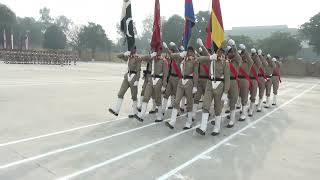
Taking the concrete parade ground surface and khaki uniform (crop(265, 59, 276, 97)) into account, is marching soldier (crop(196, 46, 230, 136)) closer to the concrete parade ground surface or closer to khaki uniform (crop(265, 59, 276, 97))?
the concrete parade ground surface

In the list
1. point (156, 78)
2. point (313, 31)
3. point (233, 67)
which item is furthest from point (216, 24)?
point (313, 31)

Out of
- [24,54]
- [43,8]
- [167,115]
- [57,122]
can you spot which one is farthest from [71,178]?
[43,8]

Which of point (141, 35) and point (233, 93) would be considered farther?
point (141, 35)

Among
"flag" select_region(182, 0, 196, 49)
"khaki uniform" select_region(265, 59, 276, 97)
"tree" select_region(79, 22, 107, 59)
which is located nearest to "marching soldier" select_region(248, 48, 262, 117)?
"khaki uniform" select_region(265, 59, 276, 97)

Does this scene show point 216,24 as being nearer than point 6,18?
Yes

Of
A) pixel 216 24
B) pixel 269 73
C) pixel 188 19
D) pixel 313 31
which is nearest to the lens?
pixel 216 24

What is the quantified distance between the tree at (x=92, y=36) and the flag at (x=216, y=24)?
268ft

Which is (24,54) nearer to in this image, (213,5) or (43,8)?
(213,5)

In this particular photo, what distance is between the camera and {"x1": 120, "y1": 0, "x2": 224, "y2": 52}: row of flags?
946 cm

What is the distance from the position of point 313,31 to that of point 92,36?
4565 centimetres

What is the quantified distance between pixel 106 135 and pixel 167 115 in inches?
140

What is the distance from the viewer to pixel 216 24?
9.54 m

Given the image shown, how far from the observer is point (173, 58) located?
34.0 feet

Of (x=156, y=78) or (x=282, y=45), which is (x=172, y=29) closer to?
(x=282, y=45)
